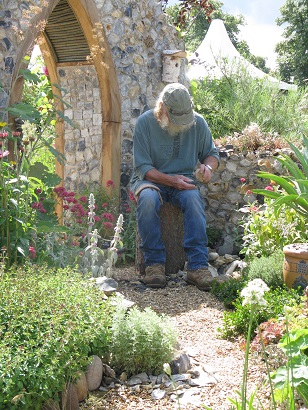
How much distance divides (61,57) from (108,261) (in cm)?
366

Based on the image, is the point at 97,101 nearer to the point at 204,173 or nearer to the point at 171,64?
the point at 171,64

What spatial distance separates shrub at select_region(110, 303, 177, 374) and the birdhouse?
171 inches

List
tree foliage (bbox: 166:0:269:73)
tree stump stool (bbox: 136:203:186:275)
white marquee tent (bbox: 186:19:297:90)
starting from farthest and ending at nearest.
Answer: tree foliage (bbox: 166:0:269:73) < white marquee tent (bbox: 186:19:297:90) < tree stump stool (bbox: 136:203:186:275)

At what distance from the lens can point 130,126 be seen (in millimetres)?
6496

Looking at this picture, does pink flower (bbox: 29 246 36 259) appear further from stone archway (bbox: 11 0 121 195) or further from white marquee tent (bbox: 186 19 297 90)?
white marquee tent (bbox: 186 19 297 90)

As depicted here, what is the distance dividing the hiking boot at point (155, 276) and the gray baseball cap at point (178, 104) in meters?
1.07

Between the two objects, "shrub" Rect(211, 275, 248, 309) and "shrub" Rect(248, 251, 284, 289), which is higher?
"shrub" Rect(248, 251, 284, 289)

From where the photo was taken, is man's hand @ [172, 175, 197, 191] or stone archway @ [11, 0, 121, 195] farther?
stone archway @ [11, 0, 121, 195]

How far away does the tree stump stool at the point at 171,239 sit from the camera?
4883 mm

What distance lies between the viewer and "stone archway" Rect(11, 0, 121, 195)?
19.3 feet

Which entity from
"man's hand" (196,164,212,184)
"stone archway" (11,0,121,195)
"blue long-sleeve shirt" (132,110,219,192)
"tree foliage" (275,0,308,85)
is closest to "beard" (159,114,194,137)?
"blue long-sleeve shirt" (132,110,219,192)

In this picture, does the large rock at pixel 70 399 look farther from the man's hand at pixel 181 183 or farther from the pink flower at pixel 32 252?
the man's hand at pixel 181 183

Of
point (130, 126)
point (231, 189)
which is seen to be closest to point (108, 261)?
point (231, 189)

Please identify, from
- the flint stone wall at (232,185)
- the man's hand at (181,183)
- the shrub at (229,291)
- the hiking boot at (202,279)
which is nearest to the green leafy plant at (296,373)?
the shrub at (229,291)
